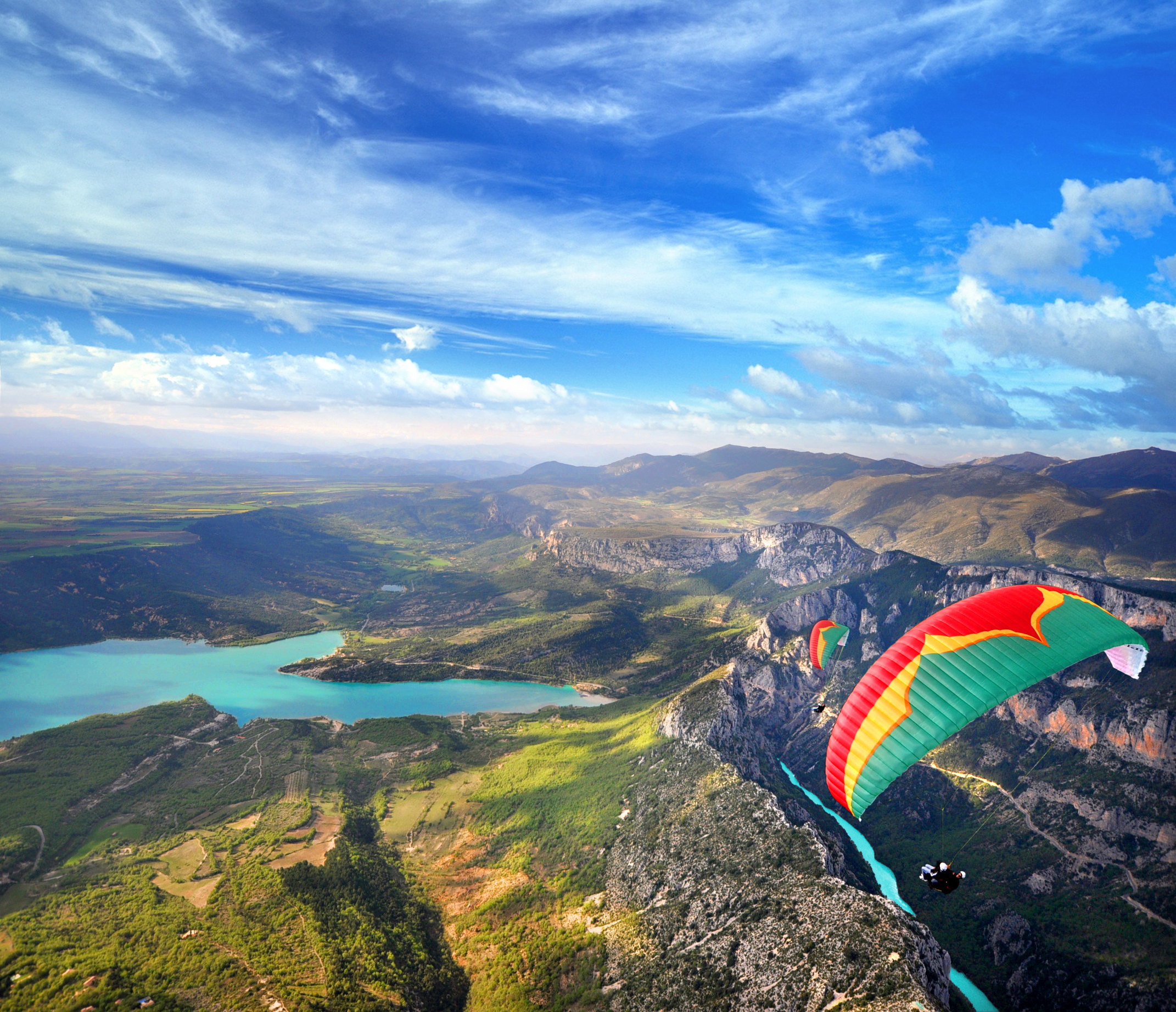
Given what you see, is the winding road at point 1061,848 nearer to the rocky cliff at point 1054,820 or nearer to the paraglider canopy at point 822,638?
the rocky cliff at point 1054,820

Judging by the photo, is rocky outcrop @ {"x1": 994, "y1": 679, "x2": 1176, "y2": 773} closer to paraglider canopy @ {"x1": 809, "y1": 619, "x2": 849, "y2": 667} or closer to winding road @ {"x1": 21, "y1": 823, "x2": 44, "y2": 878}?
paraglider canopy @ {"x1": 809, "y1": 619, "x2": 849, "y2": 667}

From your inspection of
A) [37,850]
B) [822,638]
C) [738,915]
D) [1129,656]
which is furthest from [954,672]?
[37,850]

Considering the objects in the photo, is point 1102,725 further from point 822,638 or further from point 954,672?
point 954,672

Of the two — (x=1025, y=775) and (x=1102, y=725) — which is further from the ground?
(x=1102, y=725)

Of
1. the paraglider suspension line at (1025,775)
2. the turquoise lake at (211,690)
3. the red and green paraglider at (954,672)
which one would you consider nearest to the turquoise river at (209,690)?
the turquoise lake at (211,690)

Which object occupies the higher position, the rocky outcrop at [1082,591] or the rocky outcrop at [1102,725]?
the rocky outcrop at [1082,591]

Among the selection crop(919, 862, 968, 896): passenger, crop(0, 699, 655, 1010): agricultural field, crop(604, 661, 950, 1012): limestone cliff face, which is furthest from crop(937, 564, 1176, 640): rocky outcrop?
crop(919, 862, 968, 896): passenger
